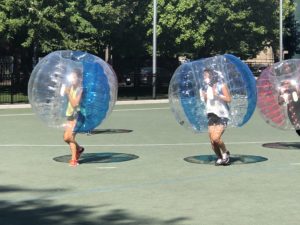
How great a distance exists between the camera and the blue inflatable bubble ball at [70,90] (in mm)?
11227

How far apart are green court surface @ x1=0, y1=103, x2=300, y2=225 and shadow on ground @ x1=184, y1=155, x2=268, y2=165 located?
2 cm

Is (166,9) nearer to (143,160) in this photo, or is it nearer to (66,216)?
(143,160)

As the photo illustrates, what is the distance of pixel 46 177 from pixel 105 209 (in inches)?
103

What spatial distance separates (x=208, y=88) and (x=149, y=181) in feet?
7.52

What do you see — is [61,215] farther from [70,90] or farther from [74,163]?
[70,90]

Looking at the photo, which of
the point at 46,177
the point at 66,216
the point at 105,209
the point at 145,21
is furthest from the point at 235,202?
the point at 145,21

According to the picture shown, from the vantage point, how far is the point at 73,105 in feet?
36.6

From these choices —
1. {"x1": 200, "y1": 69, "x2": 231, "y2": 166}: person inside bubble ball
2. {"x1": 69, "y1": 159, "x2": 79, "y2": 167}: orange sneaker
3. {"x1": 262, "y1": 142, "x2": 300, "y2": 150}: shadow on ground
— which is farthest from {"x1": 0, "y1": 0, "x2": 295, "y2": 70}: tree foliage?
{"x1": 200, "y1": 69, "x2": 231, "y2": 166}: person inside bubble ball

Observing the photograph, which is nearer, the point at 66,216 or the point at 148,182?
the point at 66,216

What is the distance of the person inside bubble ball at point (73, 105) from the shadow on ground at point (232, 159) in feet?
7.12

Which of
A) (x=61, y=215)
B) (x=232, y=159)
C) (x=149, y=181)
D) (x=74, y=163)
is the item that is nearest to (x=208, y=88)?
(x=232, y=159)

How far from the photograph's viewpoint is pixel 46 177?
10039 millimetres

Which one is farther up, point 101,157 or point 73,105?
point 73,105

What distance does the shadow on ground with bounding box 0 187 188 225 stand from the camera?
23.0ft
